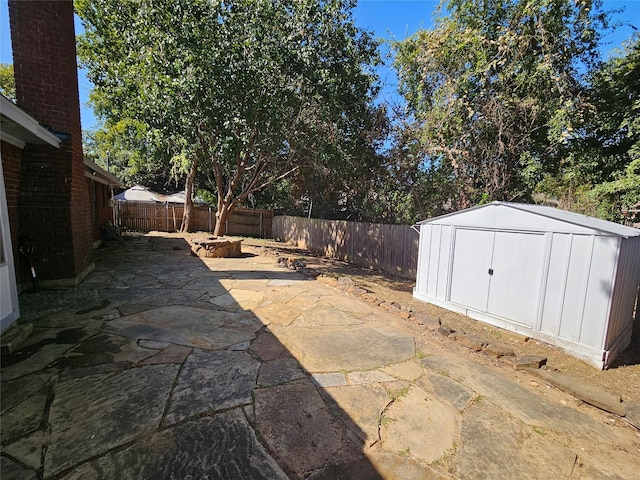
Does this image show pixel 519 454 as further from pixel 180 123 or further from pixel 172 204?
pixel 172 204

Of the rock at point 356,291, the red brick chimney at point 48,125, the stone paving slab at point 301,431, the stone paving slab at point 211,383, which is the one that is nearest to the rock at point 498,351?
the stone paving slab at point 301,431

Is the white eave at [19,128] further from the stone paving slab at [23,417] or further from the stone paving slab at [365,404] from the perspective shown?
the stone paving slab at [365,404]

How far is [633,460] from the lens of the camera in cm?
215

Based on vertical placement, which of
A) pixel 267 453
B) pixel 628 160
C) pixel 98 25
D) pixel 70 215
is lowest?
pixel 267 453

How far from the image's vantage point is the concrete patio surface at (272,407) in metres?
1.85

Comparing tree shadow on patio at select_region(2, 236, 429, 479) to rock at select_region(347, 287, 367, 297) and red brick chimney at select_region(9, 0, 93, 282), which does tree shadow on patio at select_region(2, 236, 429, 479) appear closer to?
red brick chimney at select_region(9, 0, 93, 282)

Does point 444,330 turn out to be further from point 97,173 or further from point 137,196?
point 137,196

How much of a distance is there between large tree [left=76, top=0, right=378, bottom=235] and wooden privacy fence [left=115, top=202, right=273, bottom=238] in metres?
7.83

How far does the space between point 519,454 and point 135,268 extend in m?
7.76

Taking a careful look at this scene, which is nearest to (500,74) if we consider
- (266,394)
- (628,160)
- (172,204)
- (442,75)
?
(442,75)

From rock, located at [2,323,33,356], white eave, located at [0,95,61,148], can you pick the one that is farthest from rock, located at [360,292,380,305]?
white eave, located at [0,95,61,148]

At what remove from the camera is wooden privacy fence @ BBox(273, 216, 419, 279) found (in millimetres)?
8484

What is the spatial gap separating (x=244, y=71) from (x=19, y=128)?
196 inches

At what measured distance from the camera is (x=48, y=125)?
16.3 feet
